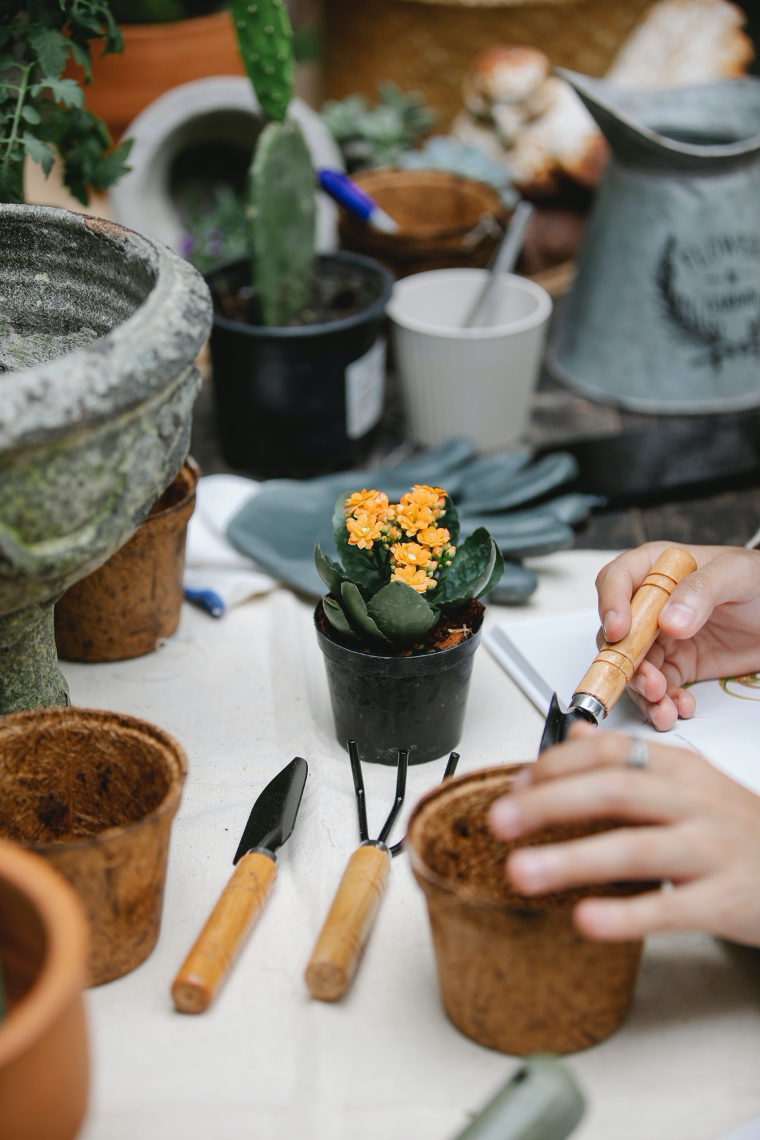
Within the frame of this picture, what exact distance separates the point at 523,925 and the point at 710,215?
1396 millimetres

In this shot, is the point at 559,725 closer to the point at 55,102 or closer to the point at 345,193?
the point at 55,102

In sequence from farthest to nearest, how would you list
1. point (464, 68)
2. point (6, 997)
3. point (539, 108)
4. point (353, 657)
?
point (464, 68), point (539, 108), point (353, 657), point (6, 997)

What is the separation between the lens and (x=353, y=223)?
1.80 m

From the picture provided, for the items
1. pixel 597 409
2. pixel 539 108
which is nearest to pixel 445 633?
pixel 597 409

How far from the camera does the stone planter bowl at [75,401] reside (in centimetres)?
67

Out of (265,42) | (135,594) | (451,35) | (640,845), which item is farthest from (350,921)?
(451,35)

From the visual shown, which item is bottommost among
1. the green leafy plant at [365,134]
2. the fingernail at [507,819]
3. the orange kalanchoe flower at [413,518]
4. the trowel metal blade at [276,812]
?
the trowel metal blade at [276,812]

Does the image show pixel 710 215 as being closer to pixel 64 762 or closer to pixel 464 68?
pixel 464 68

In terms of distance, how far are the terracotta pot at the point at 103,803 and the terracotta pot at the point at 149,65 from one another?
136 centimetres

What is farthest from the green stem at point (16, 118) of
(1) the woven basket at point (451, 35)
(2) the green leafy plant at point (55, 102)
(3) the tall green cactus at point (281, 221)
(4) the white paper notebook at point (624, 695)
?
(1) the woven basket at point (451, 35)

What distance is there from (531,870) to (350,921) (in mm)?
201

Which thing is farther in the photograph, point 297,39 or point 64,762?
point 297,39

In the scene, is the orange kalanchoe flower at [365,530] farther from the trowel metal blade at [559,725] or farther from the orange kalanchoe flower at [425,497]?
the trowel metal blade at [559,725]

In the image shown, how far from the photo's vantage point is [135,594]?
114 cm
